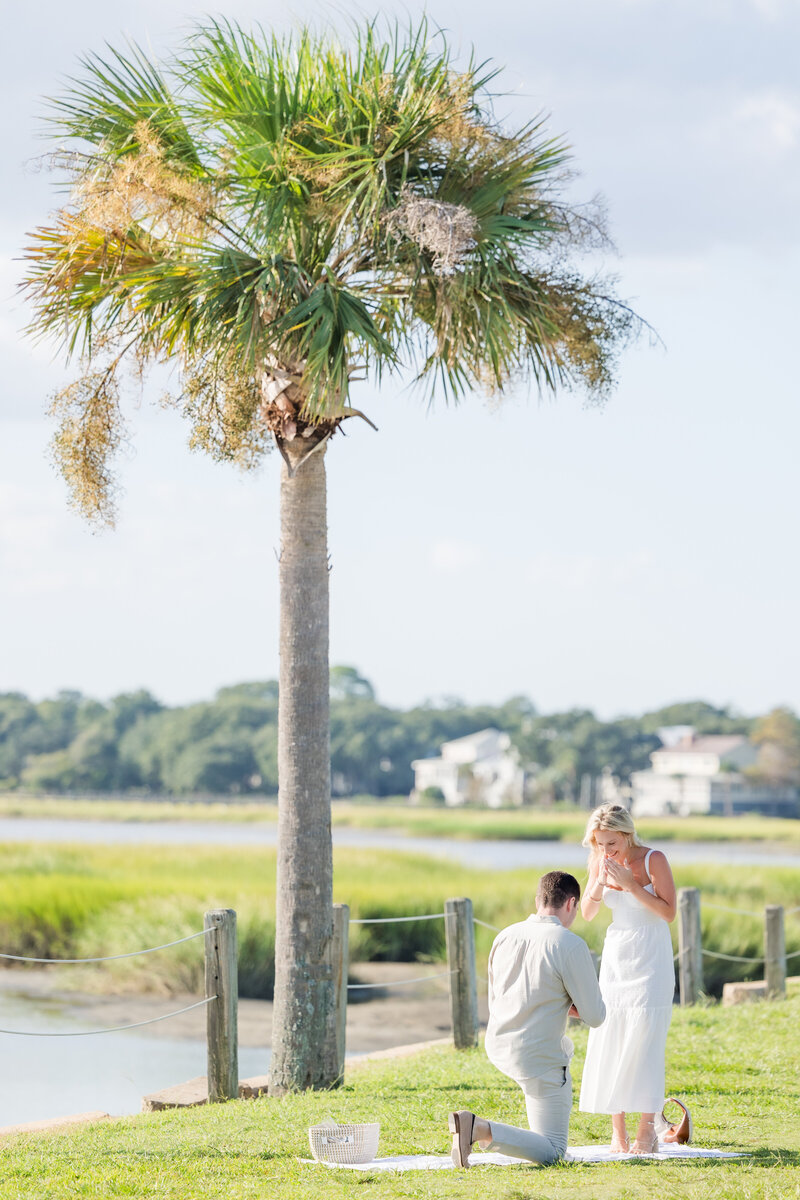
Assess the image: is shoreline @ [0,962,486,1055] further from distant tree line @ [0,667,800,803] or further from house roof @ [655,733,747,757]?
house roof @ [655,733,747,757]

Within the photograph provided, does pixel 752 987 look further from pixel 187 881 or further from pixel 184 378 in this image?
pixel 187 881

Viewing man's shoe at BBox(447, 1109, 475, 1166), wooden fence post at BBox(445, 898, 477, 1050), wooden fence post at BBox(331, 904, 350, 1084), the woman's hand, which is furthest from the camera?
wooden fence post at BBox(445, 898, 477, 1050)

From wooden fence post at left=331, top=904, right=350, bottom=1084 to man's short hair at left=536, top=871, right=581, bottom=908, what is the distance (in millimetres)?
3625

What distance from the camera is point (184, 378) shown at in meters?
9.45

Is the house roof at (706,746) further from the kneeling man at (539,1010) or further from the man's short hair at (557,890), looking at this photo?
the man's short hair at (557,890)

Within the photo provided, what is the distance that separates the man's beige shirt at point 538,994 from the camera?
541 cm

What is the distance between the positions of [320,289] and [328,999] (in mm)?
4702

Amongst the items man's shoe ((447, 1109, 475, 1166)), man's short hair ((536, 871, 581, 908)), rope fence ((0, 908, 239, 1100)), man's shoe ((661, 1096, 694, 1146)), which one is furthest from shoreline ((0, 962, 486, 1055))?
man's short hair ((536, 871, 581, 908))

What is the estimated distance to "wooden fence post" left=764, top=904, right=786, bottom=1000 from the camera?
12.8 m

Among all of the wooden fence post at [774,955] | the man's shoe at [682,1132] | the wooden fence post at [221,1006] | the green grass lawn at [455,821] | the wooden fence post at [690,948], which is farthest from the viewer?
the green grass lawn at [455,821]

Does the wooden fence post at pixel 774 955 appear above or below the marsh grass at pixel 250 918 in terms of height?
above

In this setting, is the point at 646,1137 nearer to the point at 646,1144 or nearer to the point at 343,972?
the point at 646,1144

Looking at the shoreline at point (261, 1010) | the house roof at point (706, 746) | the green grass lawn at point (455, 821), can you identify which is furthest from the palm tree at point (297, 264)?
the house roof at point (706, 746)

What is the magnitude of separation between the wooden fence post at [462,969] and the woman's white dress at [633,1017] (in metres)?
3.99
